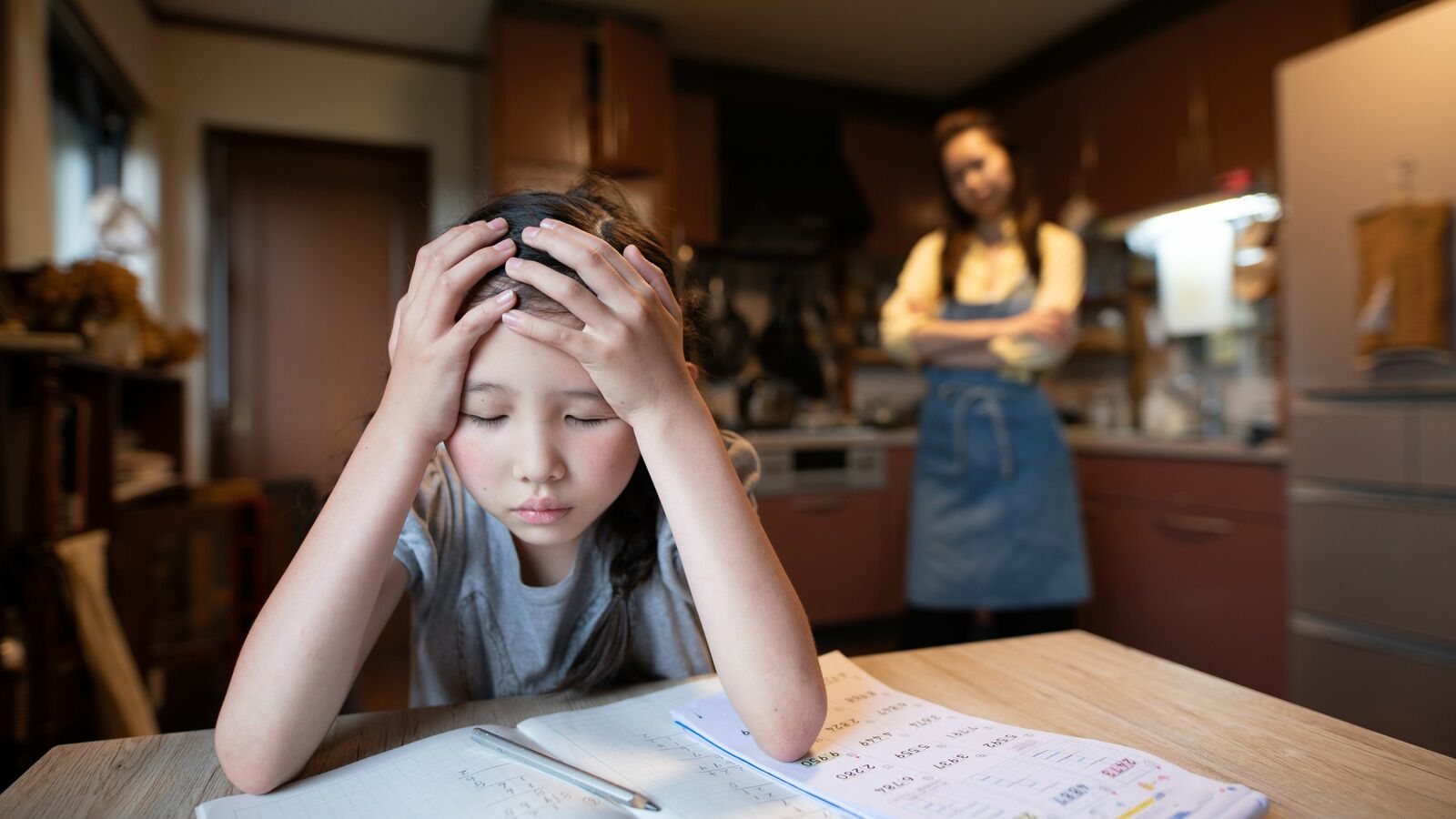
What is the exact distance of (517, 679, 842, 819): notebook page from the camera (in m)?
0.46

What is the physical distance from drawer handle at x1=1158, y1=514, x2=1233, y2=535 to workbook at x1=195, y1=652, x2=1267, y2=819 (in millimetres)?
2067

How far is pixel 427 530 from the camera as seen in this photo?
0.70 m

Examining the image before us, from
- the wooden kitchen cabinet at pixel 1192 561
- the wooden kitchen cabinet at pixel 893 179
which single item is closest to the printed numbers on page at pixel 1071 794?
the wooden kitchen cabinet at pixel 1192 561

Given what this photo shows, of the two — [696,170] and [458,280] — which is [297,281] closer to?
[696,170]

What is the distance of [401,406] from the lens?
560 millimetres

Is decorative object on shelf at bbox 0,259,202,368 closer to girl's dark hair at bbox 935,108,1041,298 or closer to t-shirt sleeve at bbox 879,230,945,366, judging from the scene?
t-shirt sleeve at bbox 879,230,945,366

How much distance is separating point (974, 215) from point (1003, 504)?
2.17ft

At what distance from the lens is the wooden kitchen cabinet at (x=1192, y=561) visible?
2.13 metres

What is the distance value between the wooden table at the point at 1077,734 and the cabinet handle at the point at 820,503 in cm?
215

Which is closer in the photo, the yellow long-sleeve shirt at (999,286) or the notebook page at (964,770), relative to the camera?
the notebook page at (964,770)

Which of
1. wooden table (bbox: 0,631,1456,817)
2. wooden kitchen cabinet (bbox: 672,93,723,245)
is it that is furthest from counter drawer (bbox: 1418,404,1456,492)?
wooden kitchen cabinet (bbox: 672,93,723,245)

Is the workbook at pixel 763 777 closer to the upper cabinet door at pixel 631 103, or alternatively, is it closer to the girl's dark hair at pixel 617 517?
the girl's dark hair at pixel 617 517

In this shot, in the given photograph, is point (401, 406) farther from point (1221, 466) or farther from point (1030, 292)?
point (1221, 466)

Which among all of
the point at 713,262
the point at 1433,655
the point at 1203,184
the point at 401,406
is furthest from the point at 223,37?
the point at 1433,655
